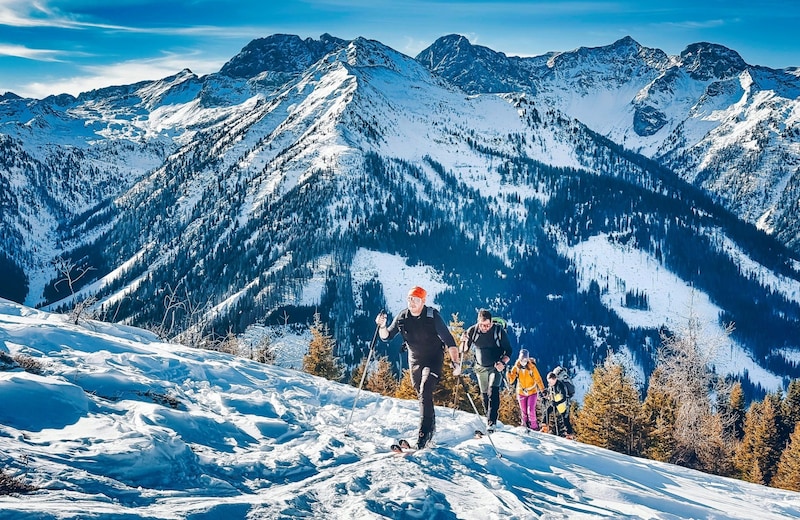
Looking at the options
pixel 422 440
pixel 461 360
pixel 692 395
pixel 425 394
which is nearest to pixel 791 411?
pixel 692 395

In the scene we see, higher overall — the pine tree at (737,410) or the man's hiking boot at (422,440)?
the man's hiking boot at (422,440)

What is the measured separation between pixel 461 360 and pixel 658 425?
71.5 feet

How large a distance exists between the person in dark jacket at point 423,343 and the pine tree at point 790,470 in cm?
3166

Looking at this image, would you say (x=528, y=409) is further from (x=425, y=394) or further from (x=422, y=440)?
(x=425, y=394)

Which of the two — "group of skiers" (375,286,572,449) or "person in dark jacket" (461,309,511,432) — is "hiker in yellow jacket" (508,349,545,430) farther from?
"person in dark jacket" (461,309,511,432)

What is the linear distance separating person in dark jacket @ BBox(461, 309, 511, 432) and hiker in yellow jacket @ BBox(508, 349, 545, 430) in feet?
11.8

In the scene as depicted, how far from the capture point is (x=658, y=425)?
28.5m

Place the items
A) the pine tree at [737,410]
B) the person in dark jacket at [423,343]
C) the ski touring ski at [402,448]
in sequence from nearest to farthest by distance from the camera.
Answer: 1. the ski touring ski at [402,448]
2. the person in dark jacket at [423,343]
3. the pine tree at [737,410]

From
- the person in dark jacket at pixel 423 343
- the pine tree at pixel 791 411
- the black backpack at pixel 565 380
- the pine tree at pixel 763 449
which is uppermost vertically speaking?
the person in dark jacket at pixel 423 343

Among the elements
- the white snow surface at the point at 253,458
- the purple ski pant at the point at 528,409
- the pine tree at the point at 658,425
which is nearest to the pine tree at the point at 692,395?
the pine tree at the point at 658,425

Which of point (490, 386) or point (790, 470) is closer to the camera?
point (490, 386)

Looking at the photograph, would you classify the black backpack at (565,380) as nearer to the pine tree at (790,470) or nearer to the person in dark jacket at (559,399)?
the person in dark jacket at (559,399)

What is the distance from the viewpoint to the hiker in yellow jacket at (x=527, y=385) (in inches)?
639

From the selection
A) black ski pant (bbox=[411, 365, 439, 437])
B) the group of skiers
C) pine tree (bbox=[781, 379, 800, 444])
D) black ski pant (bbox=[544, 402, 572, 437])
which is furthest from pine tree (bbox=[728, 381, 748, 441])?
black ski pant (bbox=[411, 365, 439, 437])
